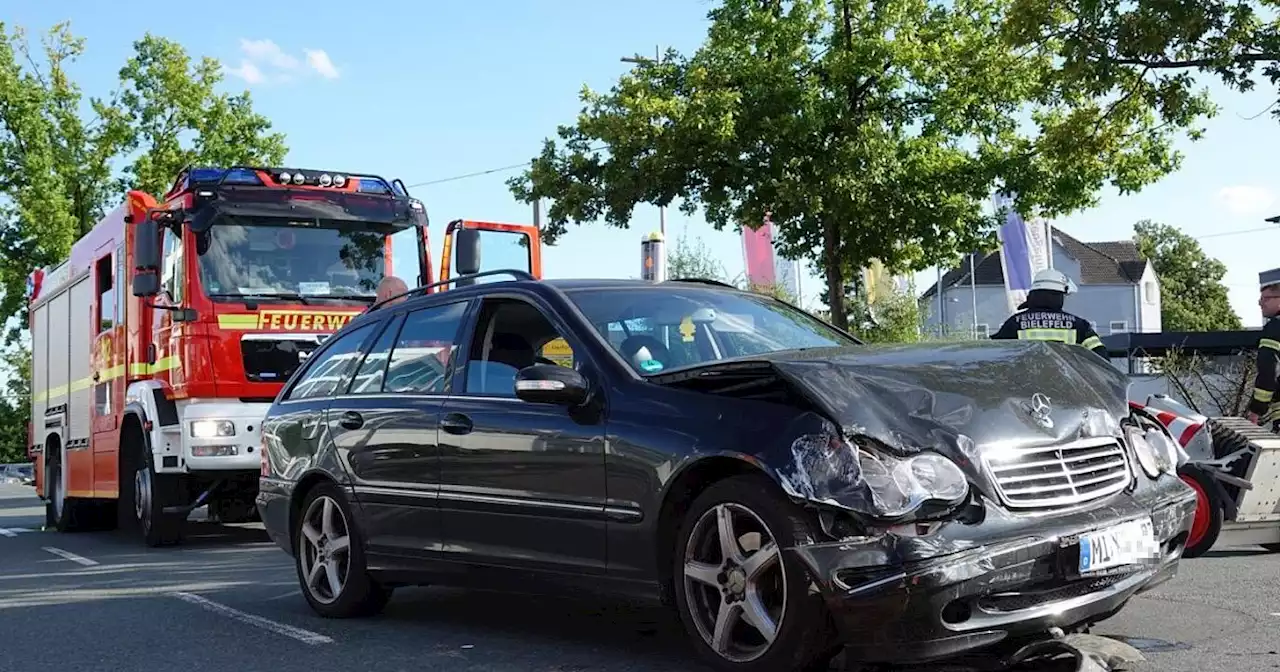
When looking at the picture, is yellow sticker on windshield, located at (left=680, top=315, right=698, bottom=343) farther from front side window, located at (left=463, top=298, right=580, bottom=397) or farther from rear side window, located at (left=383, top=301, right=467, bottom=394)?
rear side window, located at (left=383, top=301, right=467, bottom=394)

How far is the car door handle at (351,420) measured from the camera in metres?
6.56

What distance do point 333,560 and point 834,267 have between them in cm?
1411

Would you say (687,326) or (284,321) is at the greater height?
(284,321)

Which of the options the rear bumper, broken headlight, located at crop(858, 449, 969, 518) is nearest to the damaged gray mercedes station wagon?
broken headlight, located at crop(858, 449, 969, 518)

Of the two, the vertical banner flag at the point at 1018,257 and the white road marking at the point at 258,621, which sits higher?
the vertical banner flag at the point at 1018,257

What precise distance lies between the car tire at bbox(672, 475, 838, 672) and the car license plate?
875 mm

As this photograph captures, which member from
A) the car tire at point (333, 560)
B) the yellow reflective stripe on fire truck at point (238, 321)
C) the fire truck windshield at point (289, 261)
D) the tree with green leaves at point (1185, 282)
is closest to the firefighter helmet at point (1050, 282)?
the car tire at point (333, 560)

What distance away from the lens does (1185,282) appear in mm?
89188

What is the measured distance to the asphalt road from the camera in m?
5.38

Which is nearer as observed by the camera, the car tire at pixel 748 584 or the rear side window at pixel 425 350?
the car tire at pixel 748 584

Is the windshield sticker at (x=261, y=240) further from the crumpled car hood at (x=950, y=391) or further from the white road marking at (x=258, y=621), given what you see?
the crumpled car hood at (x=950, y=391)

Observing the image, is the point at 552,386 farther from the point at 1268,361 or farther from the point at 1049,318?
Result: the point at 1268,361

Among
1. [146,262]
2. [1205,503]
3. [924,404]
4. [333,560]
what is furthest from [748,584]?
[146,262]

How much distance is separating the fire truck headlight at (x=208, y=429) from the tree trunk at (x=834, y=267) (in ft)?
36.6
